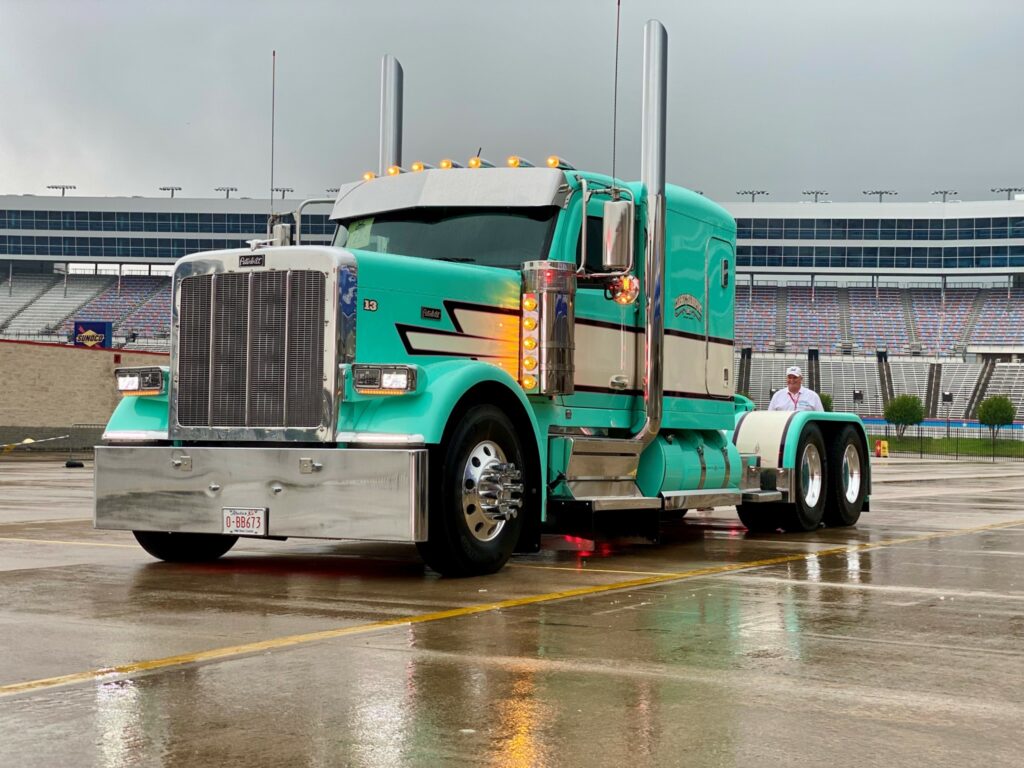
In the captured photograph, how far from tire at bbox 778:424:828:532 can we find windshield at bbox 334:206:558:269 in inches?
213

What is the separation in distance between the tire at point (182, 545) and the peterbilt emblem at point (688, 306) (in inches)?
183

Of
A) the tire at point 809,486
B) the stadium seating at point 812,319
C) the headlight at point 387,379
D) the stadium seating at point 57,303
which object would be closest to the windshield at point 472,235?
the headlight at point 387,379

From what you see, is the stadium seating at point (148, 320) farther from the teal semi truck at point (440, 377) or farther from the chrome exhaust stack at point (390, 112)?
the teal semi truck at point (440, 377)

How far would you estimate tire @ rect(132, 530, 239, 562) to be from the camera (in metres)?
11.1

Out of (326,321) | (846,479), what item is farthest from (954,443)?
(326,321)

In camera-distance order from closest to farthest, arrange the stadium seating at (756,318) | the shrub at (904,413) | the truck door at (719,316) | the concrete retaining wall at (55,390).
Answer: the truck door at (719,316), the concrete retaining wall at (55,390), the shrub at (904,413), the stadium seating at (756,318)

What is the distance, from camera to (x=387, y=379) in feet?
31.5

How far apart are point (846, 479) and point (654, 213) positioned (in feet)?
19.4

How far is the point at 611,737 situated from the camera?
504cm

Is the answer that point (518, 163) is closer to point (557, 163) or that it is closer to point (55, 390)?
point (557, 163)

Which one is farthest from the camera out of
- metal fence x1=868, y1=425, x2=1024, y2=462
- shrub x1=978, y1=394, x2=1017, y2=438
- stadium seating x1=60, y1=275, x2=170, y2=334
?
stadium seating x1=60, y1=275, x2=170, y2=334

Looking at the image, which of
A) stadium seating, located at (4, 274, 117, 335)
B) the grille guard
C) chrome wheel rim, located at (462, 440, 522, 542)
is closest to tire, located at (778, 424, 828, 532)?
chrome wheel rim, located at (462, 440, 522, 542)

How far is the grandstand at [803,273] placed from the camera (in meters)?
102

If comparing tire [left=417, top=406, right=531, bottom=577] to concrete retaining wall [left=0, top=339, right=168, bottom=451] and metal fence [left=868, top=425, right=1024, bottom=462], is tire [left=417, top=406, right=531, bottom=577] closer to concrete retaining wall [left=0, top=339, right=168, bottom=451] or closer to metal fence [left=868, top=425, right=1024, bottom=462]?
concrete retaining wall [left=0, top=339, right=168, bottom=451]
